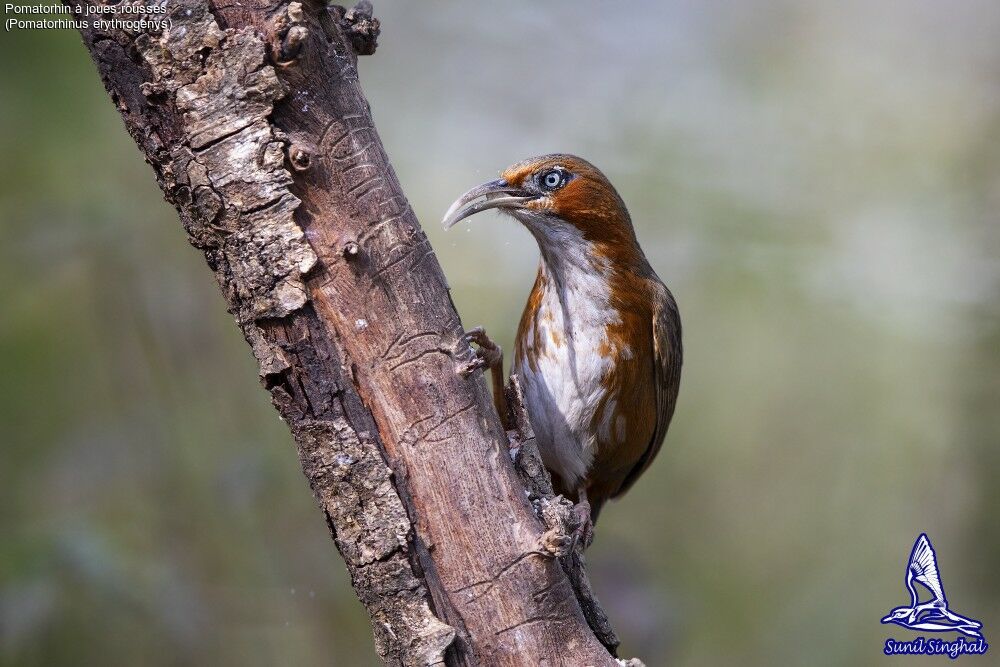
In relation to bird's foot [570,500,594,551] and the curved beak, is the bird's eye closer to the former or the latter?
the curved beak

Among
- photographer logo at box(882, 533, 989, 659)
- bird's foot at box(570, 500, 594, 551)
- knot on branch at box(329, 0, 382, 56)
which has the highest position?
knot on branch at box(329, 0, 382, 56)

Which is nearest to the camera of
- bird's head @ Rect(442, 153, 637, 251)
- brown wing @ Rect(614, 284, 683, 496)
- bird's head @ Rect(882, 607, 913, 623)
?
bird's head @ Rect(442, 153, 637, 251)

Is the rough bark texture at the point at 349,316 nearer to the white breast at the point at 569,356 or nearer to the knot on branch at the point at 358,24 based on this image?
the knot on branch at the point at 358,24

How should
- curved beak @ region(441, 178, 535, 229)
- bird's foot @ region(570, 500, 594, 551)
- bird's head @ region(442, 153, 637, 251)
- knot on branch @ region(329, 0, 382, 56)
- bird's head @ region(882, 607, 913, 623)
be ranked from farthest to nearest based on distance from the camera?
bird's head @ region(882, 607, 913, 623) → bird's head @ region(442, 153, 637, 251) → curved beak @ region(441, 178, 535, 229) → bird's foot @ region(570, 500, 594, 551) → knot on branch @ region(329, 0, 382, 56)

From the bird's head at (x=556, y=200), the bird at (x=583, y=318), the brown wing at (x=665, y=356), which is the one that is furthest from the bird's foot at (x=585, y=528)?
the bird's head at (x=556, y=200)

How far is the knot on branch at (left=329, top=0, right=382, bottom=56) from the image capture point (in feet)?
8.50

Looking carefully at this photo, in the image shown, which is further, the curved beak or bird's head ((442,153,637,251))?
bird's head ((442,153,637,251))

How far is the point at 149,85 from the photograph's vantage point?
93.3 inches

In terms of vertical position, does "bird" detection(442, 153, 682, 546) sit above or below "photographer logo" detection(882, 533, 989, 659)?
above

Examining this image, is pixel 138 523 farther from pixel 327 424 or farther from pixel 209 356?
pixel 327 424

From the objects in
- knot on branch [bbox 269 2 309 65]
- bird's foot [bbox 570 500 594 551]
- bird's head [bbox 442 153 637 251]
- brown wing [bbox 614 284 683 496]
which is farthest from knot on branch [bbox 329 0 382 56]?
brown wing [bbox 614 284 683 496]

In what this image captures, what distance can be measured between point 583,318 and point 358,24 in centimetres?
192

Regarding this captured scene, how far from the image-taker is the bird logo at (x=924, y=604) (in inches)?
200

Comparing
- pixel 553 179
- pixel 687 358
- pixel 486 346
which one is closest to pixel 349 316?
pixel 486 346
